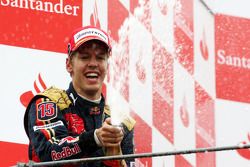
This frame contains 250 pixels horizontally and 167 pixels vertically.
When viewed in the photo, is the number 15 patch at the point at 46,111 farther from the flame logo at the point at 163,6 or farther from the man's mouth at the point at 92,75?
the flame logo at the point at 163,6

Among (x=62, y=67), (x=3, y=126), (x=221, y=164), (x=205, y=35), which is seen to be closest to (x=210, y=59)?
(x=205, y=35)

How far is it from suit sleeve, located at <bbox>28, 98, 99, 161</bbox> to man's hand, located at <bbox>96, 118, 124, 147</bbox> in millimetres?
108

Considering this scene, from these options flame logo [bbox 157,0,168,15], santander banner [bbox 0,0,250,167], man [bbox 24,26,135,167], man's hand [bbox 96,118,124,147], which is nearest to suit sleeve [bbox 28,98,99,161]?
man [bbox 24,26,135,167]

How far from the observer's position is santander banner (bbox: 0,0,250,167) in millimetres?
4246

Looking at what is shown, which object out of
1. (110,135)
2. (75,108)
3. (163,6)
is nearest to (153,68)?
Result: (163,6)

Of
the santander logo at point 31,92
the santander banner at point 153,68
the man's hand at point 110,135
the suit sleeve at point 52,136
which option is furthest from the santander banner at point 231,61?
the man's hand at point 110,135

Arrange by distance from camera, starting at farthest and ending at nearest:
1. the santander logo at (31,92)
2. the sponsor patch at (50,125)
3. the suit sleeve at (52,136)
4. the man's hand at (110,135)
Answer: the santander logo at (31,92)
the sponsor patch at (50,125)
the suit sleeve at (52,136)
the man's hand at (110,135)

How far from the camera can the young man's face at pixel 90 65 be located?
348 cm

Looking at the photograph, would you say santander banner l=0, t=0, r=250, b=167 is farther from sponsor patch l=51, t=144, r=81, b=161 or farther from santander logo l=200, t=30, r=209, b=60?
sponsor patch l=51, t=144, r=81, b=161

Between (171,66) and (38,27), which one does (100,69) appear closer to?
(38,27)

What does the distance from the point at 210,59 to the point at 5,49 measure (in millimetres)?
1022

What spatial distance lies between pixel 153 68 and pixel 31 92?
587 millimetres

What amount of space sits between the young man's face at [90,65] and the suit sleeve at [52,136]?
5.3 inches

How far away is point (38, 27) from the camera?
4.31 m
